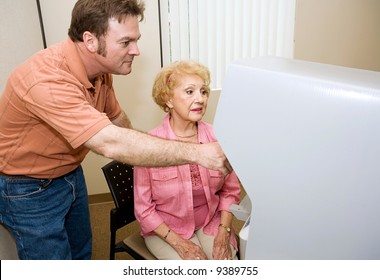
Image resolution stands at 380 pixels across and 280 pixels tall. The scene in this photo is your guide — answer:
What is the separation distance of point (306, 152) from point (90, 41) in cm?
89

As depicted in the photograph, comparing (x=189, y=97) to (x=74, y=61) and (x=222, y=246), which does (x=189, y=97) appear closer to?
(x=74, y=61)

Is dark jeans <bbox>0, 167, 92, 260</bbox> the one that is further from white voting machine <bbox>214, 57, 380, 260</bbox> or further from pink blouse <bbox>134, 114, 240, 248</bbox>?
white voting machine <bbox>214, 57, 380, 260</bbox>

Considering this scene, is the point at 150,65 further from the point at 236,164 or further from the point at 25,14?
the point at 236,164

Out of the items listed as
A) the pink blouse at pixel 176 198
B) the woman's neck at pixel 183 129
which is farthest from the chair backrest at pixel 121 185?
the woman's neck at pixel 183 129

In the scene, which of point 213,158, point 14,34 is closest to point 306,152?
point 213,158

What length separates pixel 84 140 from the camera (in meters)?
0.98

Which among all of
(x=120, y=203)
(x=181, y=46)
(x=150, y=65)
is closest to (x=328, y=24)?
(x=181, y=46)

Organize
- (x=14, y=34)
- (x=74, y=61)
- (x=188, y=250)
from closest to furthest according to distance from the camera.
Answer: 1. (x=74, y=61)
2. (x=188, y=250)
3. (x=14, y=34)

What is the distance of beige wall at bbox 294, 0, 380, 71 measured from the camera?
9.25 feet

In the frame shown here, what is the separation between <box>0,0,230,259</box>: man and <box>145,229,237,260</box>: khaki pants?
35cm

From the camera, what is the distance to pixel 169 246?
1385mm

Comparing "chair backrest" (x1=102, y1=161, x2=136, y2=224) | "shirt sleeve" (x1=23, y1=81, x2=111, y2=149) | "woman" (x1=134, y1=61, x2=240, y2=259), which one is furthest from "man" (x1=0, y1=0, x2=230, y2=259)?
"woman" (x1=134, y1=61, x2=240, y2=259)

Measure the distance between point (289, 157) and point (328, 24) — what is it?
8.63 ft

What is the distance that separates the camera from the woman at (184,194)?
54.5 inches
